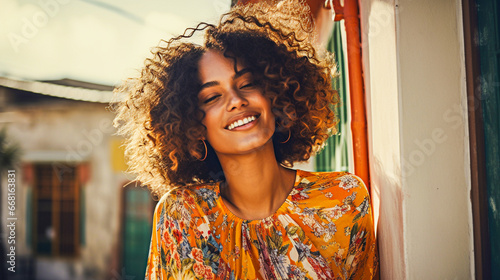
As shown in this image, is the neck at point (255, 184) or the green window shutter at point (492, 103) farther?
the neck at point (255, 184)

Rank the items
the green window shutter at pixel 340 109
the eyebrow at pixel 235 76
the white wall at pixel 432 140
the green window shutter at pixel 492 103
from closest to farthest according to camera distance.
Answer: the green window shutter at pixel 492 103 → the white wall at pixel 432 140 → the eyebrow at pixel 235 76 → the green window shutter at pixel 340 109

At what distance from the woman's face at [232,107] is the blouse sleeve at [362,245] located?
0.59 metres

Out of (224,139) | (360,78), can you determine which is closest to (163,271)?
(224,139)

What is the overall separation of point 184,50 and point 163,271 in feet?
3.87

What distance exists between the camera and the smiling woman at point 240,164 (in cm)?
197

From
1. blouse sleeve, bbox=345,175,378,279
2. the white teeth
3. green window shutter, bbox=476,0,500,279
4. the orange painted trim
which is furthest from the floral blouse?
green window shutter, bbox=476,0,500,279

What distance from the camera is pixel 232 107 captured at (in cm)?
194

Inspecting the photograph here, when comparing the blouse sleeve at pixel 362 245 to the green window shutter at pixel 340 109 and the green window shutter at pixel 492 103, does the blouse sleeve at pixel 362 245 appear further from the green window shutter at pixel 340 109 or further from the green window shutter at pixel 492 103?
the green window shutter at pixel 340 109

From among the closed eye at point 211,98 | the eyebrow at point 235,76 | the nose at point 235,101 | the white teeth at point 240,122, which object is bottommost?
the white teeth at point 240,122

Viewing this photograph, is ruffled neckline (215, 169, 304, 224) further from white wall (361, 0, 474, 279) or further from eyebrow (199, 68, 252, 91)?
white wall (361, 0, 474, 279)

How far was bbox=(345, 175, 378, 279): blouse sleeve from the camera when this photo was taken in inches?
79.1

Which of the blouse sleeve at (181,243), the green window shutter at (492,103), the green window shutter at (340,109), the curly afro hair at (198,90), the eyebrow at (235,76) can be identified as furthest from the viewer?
the green window shutter at (340,109)

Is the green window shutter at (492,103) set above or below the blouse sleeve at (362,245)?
above

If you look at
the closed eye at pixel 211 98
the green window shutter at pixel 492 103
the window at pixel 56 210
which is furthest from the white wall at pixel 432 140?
the window at pixel 56 210
